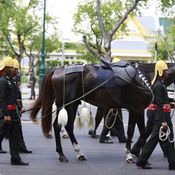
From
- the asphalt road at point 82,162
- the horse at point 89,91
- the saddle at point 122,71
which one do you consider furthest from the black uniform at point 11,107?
the saddle at point 122,71

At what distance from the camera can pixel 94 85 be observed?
9.87 m

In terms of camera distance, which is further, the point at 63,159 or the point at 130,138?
the point at 130,138

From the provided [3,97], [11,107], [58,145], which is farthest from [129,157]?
[3,97]

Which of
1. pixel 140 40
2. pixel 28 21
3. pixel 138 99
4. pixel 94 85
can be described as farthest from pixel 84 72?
pixel 140 40

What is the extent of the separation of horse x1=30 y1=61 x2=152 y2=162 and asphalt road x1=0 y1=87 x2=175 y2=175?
415mm

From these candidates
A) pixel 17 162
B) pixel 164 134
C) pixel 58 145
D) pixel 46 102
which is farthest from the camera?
pixel 46 102

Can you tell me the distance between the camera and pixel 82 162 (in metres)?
9.45

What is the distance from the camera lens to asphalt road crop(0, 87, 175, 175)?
850 centimetres

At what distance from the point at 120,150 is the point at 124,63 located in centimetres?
211

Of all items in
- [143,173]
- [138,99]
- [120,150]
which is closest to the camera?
[143,173]

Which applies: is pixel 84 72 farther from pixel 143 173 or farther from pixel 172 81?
pixel 143 173

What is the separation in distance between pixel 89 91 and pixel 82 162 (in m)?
1.38

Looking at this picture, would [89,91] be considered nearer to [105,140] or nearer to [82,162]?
[82,162]

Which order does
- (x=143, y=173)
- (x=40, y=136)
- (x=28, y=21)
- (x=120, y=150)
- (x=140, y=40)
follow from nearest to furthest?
(x=143, y=173) < (x=120, y=150) < (x=40, y=136) < (x=28, y=21) < (x=140, y=40)
